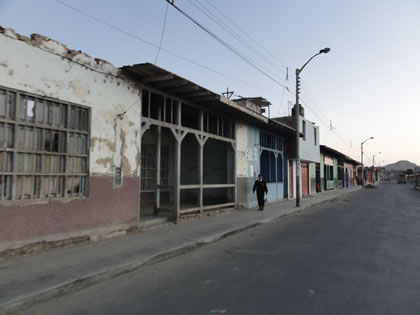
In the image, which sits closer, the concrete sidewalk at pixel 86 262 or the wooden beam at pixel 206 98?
the concrete sidewalk at pixel 86 262

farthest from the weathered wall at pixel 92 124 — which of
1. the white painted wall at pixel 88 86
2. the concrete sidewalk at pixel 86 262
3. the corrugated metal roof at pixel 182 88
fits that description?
the concrete sidewalk at pixel 86 262

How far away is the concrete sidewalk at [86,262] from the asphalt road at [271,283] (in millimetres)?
189

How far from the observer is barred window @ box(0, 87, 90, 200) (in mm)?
6070

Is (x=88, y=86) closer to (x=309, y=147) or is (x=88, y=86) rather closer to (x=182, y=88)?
(x=182, y=88)

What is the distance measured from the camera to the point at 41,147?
21.7ft

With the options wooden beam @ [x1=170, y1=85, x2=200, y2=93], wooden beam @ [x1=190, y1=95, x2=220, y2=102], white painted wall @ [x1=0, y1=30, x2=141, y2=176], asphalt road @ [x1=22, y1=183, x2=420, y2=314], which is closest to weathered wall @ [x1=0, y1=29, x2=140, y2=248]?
white painted wall @ [x1=0, y1=30, x2=141, y2=176]

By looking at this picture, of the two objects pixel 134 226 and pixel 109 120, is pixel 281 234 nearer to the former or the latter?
pixel 134 226

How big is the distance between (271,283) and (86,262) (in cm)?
331

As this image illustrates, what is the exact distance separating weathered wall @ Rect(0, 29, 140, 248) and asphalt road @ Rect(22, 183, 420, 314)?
7.79 ft

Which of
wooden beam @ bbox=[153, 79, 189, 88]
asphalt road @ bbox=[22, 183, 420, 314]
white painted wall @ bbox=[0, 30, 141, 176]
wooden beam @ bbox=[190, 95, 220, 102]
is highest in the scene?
wooden beam @ bbox=[153, 79, 189, 88]

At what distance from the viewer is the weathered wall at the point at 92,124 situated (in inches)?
240

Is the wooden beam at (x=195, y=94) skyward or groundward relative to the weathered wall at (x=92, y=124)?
skyward

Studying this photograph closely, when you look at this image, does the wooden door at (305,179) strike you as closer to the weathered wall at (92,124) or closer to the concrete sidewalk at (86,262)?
the concrete sidewalk at (86,262)

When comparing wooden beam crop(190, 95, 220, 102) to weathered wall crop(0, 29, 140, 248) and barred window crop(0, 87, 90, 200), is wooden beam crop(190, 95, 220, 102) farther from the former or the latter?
barred window crop(0, 87, 90, 200)
